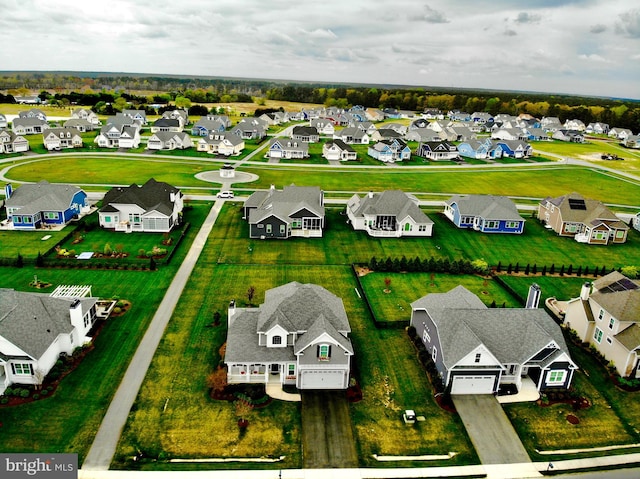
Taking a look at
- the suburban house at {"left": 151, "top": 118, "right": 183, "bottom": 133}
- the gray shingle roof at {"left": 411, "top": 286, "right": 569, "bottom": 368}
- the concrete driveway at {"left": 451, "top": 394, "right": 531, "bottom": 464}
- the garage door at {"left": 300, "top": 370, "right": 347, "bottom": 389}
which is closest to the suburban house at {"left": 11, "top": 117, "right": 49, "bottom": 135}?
the suburban house at {"left": 151, "top": 118, "right": 183, "bottom": 133}

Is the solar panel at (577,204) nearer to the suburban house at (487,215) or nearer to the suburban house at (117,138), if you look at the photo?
the suburban house at (487,215)

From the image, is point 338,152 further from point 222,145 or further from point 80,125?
point 80,125

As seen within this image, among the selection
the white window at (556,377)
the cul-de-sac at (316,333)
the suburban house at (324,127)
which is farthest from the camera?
the suburban house at (324,127)

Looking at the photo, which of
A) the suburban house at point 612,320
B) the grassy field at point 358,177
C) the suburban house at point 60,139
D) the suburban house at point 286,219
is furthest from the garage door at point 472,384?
the suburban house at point 60,139

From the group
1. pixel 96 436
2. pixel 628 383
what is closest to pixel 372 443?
pixel 96 436

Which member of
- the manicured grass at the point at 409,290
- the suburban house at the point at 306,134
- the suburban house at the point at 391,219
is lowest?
the manicured grass at the point at 409,290

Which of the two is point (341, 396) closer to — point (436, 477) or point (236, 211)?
point (436, 477)

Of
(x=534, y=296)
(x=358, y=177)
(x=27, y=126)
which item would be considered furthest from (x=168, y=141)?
(x=534, y=296)
